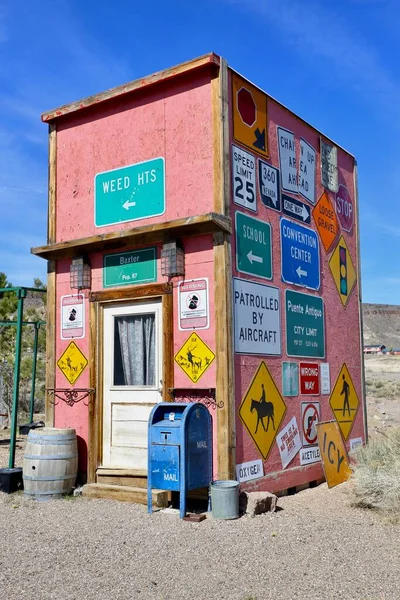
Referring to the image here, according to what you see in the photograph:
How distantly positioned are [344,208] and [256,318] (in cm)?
381

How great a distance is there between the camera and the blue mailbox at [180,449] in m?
7.00

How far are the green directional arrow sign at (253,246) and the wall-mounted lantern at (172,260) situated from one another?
70 cm

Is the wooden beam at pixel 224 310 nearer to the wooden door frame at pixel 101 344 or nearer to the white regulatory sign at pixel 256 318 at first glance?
the white regulatory sign at pixel 256 318

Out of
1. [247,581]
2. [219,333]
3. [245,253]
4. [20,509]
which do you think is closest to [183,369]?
[219,333]

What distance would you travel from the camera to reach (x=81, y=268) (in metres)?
8.86

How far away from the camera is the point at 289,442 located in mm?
8727

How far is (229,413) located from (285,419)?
155cm

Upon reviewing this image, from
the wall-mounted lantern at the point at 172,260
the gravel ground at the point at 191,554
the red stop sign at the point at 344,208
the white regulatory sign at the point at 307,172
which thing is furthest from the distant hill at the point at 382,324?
the gravel ground at the point at 191,554

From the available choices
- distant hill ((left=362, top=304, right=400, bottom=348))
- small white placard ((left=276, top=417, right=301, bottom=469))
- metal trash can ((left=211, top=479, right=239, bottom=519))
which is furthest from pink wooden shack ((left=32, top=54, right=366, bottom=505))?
distant hill ((left=362, top=304, right=400, bottom=348))

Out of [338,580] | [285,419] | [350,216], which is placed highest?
[350,216]

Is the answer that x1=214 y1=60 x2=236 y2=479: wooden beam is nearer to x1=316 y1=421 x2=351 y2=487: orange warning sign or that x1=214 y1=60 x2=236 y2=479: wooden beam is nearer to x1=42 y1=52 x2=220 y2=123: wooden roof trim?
x1=42 y1=52 x2=220 y2=123: wooden roof trim

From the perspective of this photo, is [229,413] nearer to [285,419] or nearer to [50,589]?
[285,419]

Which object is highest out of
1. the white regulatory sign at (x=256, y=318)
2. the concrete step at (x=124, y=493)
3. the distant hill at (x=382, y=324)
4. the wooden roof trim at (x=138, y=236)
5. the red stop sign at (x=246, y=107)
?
the distant hill at (x=382, y=324)

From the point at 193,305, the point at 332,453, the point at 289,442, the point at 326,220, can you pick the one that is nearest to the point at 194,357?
the point at 193,305
